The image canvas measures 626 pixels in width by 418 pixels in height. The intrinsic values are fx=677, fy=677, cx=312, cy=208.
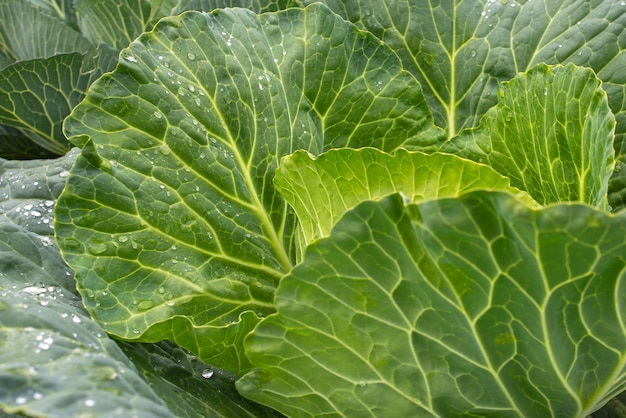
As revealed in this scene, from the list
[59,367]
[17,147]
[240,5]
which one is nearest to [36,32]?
[17,147]

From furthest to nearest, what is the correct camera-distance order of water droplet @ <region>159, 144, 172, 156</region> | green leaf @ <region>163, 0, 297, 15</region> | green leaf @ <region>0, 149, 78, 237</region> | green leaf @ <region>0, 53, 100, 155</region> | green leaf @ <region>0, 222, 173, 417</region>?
green leaf @ <region>0, 53, 100, 155</region>, green leaf @ <region>163, 0, 297, 15</region>, green leaf @ <region>0, 149, 78, 237</region>, water droplet @ <region>159, 144, 172, 156</region>, green leaf @ <region>0, 222, 173, 417</region>

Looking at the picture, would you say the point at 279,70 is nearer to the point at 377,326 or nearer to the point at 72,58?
the point at 377,326

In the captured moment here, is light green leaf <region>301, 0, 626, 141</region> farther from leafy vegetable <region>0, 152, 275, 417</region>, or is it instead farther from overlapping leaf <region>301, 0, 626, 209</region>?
leafy vegetable <region>0, 152, 275, 417</region>

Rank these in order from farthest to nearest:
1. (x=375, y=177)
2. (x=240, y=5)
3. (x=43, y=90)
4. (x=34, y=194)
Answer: (x=43, y=90) < (x=240, y=5) < (x=34, y=194) < (x=375, y=177)

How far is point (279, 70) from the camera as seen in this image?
1.07 m

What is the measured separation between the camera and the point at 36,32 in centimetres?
164

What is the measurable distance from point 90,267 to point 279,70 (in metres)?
0.42

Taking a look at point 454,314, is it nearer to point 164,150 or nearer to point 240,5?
point 164,150

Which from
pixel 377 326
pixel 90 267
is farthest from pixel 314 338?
pixel 90 267

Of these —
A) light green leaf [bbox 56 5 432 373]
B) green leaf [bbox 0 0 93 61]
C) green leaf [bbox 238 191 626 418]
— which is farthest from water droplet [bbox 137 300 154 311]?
green leaf [bbox 0 0 93 61]

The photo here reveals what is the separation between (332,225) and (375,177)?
0.09m

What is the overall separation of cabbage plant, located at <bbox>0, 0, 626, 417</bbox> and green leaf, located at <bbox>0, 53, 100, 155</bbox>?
274 mm

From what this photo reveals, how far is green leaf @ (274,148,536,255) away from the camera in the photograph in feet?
2.72

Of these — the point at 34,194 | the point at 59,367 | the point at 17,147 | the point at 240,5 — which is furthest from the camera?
the point at 17,147
